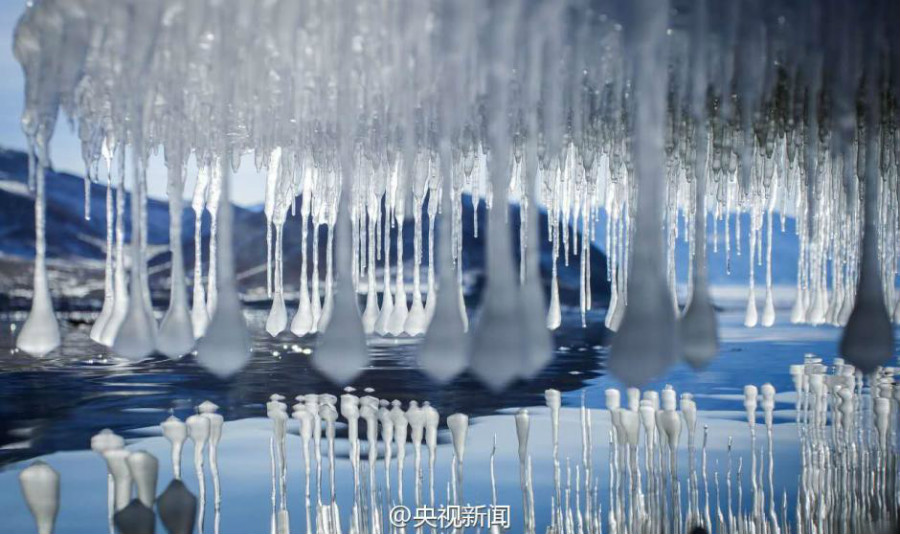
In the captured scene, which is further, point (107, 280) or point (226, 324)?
point (107, 280)

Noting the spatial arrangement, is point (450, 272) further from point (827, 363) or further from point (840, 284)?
point (827, 363)

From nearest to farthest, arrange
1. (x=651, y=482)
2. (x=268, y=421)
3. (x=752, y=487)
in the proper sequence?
(x=651, y=482) → (x=752, y=487) → (x=268, y=421)

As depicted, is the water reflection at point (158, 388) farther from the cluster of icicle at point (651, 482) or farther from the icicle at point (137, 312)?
the icicle at point (137, 312)

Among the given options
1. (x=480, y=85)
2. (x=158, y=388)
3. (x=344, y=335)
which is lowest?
(x=158, y=388)

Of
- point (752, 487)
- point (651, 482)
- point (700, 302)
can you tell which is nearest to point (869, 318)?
point (700, 302)

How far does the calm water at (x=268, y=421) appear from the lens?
5.04 m

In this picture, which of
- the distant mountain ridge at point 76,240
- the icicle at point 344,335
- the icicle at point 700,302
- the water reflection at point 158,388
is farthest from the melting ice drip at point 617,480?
the distant mountain ridge at point 76,240

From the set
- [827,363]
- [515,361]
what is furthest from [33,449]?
[827,363]

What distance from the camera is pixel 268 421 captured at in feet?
24.9

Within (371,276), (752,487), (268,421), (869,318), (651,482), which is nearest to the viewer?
(869,318)

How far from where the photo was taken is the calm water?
5.04 m

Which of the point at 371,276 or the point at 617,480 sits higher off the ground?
the point at 371,276

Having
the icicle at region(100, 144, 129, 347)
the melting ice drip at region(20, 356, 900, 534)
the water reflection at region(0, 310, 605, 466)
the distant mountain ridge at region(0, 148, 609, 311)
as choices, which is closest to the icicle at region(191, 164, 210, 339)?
the icicle at region(100, 144, 129, 347)

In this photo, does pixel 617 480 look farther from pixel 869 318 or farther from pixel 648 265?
pixel 648 265
